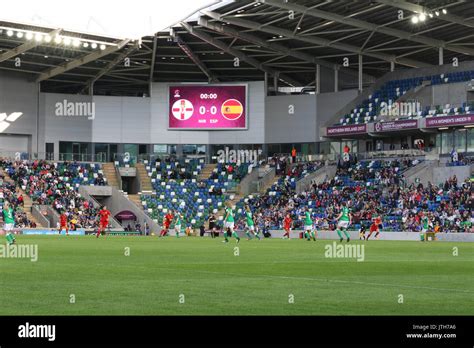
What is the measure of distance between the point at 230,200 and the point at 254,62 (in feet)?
41.7

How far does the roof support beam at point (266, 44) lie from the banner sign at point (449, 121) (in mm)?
14120

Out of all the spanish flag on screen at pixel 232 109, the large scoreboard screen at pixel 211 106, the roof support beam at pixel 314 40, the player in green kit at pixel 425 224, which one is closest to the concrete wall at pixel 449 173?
the player in green kit at pixel 425 224

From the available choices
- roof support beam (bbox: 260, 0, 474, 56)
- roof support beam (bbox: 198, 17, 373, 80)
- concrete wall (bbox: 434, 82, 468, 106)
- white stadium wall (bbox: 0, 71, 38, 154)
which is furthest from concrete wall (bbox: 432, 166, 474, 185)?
white stadium wall (bbox: 0, 71, 38, 154)

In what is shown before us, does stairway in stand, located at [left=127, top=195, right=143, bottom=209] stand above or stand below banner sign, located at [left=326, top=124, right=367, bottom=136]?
below

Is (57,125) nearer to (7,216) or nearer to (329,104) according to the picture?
(329,104)

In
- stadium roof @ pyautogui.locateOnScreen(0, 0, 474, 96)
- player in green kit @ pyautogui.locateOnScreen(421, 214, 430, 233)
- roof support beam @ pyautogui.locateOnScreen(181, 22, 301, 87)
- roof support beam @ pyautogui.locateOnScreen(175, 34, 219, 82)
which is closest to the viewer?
player in green kit @ pyautogui.locateOnScreen(421, 214, 430, 233)

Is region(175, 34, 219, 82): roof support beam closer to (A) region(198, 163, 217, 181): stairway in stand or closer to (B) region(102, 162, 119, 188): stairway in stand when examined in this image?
(A) region(198, 163, 217, 181): stairway in stand

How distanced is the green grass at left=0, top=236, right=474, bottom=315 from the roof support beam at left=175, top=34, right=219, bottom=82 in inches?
2010

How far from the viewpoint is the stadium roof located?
70.8 meters

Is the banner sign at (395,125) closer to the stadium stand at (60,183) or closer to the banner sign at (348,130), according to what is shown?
the banner sign at (348,130)

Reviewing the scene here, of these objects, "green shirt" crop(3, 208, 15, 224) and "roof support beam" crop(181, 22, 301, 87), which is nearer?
"green shirt" crop(3, 208, 15, 224)

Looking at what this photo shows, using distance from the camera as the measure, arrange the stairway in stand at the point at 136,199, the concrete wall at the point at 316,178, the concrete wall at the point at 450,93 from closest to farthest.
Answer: the concrete wall at the point at 450,93 → the concrete wall at the point at 316,178 → the stairway in stand at the point at 136,199

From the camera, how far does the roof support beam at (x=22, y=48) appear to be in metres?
72.6
